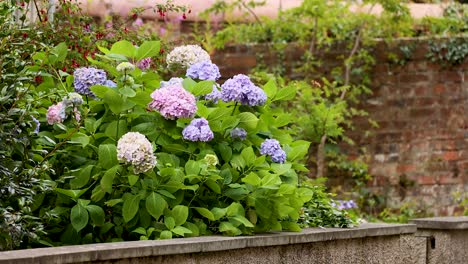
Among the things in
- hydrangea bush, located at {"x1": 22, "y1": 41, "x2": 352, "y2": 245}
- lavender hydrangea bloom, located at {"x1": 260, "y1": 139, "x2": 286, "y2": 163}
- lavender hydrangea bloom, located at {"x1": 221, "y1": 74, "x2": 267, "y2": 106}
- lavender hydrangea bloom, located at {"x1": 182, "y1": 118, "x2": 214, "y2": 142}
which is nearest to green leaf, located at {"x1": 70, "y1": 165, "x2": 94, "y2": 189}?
hydrangea bush, located at {"x1": 22, "y1": 41, "x2": 352, "y2": 245}

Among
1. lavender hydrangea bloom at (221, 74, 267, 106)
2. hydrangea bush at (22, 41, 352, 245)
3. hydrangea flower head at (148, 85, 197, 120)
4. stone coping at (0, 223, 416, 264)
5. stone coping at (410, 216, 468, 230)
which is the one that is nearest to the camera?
stone coping at (0, 223, 416, 264)

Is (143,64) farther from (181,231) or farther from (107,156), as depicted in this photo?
(181,231)

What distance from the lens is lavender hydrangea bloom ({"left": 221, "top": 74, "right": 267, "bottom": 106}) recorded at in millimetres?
5566

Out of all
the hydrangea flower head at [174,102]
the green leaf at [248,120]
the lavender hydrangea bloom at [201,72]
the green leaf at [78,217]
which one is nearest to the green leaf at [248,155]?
the green leaf at [248,120]

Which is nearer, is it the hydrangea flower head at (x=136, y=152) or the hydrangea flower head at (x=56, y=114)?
the hydrangea flower head at (x=136, y=152)

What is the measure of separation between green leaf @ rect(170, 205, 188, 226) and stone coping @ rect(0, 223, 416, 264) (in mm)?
141

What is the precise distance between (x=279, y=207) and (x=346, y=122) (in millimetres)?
6818

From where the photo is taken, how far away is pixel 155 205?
201 inches

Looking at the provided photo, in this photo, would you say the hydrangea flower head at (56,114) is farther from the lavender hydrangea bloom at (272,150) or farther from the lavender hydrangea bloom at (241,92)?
the lavender hydrangea bloom at (272,150)

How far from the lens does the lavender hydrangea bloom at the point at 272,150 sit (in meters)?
5.63

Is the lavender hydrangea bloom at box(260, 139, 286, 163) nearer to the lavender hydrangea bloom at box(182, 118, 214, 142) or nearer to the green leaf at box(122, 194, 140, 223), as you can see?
the lavender hydrangea bloom at box(182, 118, 214, 142)

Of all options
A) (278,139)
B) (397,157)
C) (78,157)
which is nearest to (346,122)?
(397,157)

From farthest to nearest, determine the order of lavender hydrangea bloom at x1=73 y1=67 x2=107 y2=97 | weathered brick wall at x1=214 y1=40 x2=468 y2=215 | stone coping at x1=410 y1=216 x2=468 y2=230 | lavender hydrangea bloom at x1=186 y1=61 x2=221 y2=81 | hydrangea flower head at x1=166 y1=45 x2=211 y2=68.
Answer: weathered brick wall at x1=214 y1=40 x2=468 y2=215, stone coping at x1=410 y1=216 x2=468 y2=230, hydrangea flower head at x1=166 y1=45 x2=211 y2=68, lavender hydrangea bloom at x1=186 y1=61 x2=221 y2=81, lavender hydrangea bloom at x1=73 y1=67 x2=107 y2=97

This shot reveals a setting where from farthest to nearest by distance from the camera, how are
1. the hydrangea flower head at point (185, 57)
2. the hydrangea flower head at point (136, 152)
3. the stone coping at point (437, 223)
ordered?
the stone coping at point (437, 223), the hydrangea flower head at point (185, 57), the hydrangea flower head at point (136, 152)
